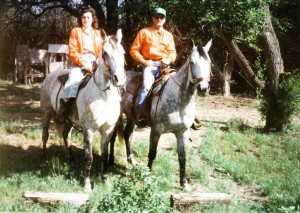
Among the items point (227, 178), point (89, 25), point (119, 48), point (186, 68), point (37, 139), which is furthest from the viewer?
point (37, 139)

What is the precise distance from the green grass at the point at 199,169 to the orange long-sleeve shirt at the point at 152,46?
214 centimetres

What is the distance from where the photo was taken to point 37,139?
8695 millimetres

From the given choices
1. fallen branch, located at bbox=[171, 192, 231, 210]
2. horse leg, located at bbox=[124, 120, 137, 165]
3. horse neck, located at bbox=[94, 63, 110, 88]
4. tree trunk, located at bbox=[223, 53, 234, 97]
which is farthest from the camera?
tree trunk, located at bbox=[223, 53, 234, 97]

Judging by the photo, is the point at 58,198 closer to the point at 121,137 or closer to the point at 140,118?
the point at 140,118

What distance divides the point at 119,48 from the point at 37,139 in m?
4.03

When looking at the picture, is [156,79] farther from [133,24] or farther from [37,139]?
[133,24]

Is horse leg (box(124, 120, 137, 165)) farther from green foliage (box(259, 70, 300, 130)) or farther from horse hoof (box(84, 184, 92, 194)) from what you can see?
green foliage (box(259, 70, 300, 130))

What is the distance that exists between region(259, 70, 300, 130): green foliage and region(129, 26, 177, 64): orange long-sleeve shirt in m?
4.00

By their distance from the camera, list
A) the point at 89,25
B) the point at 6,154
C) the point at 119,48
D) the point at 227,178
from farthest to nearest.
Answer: the point at 6,154 < the point at 227,178 < the point at 89,25 < the point at 119,48

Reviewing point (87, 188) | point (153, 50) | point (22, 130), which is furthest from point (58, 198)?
point (22, 130)

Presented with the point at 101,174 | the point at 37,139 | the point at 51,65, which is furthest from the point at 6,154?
the point at 51,65

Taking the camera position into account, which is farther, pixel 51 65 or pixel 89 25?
pixel 51 65

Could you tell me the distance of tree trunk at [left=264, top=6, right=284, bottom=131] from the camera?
9.86 m

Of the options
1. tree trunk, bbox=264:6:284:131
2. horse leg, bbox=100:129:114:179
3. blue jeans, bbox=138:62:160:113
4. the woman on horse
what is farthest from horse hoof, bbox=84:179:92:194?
tree trunk, bbox=264:6:284:131
